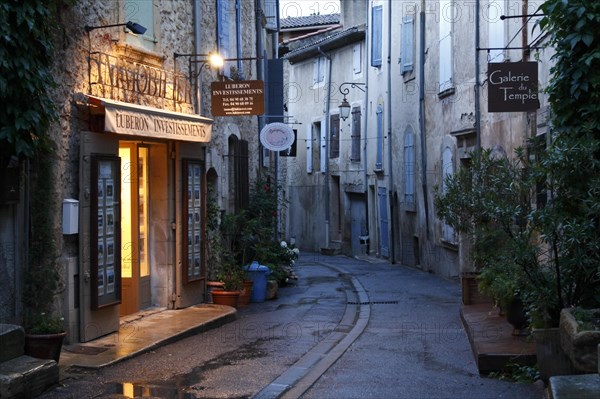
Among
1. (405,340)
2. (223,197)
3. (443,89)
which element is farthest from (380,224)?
(405,340)

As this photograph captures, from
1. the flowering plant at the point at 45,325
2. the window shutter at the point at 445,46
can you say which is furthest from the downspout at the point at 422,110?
the flowering plant at the point at 45,325

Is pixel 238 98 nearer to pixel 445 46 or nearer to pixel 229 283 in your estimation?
pixel 229 283

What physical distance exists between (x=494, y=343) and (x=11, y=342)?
4.46 metres

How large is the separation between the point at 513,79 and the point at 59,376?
6.42m

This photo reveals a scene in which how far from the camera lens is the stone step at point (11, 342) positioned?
286 inches

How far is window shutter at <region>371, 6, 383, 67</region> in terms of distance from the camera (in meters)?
25.7

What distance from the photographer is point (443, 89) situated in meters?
18.1

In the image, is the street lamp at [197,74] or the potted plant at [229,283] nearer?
the street lamp at [197,74]

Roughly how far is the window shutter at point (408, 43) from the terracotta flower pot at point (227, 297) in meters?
10.6

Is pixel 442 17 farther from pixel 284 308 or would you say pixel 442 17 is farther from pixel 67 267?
pixel 67 267

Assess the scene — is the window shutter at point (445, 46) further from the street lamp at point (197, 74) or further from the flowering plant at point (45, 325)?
the flowering plant at point (45, 325)

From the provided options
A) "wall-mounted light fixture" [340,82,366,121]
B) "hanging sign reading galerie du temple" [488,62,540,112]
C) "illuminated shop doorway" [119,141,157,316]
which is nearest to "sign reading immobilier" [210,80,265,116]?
"illuminated shop doorway" [119,141,157,316]

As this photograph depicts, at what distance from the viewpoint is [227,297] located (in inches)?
515

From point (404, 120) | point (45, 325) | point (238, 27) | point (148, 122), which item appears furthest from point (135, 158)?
point (404, 120)
